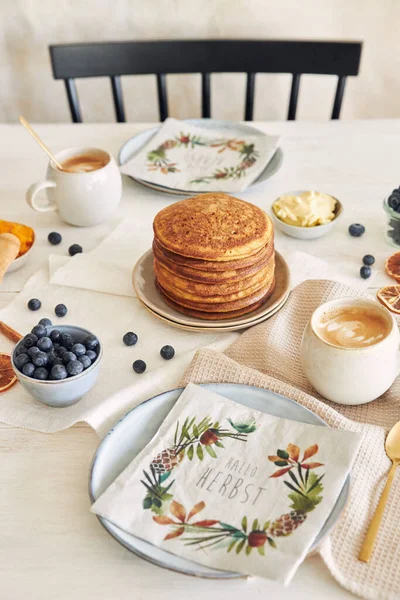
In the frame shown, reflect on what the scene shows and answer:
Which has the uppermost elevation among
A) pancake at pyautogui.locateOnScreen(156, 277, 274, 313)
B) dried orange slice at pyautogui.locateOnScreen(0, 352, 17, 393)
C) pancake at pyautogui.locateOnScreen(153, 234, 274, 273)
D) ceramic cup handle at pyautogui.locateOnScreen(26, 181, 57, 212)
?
pancake at pyautogui.locateOnScreen(153, 234, 274, 273)

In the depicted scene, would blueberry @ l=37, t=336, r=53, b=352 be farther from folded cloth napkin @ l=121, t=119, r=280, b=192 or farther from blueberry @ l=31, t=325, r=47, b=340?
folded cloth napkin @ l=121, t=119, r=280, b=192

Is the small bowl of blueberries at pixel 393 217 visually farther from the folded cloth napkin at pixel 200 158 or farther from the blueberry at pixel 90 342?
the blueberry at pixel 90 342

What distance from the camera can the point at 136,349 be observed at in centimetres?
110

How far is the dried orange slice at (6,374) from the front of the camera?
1022mm

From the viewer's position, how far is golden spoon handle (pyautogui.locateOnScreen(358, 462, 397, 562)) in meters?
0.75

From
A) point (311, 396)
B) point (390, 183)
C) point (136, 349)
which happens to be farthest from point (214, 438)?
point (390, 183)

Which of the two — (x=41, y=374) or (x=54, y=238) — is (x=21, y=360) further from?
(x=54, y=238)

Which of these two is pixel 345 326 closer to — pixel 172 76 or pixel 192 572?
pixel 192 572

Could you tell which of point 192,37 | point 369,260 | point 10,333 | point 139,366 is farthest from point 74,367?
point 192,37

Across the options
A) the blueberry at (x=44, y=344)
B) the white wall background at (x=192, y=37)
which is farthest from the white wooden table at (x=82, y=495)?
the white wall background at (x=192, y=37)

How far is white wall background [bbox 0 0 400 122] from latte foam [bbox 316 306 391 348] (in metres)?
1.63

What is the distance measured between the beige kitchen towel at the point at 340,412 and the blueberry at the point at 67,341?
0.18 metres

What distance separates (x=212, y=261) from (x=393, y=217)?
421 mm

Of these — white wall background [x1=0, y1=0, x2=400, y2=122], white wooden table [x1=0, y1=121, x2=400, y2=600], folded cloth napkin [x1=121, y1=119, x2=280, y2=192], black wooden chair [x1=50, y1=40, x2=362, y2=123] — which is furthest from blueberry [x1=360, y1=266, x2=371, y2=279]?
white wall background [x1=0, y1=0, x2=400, y2=122]
